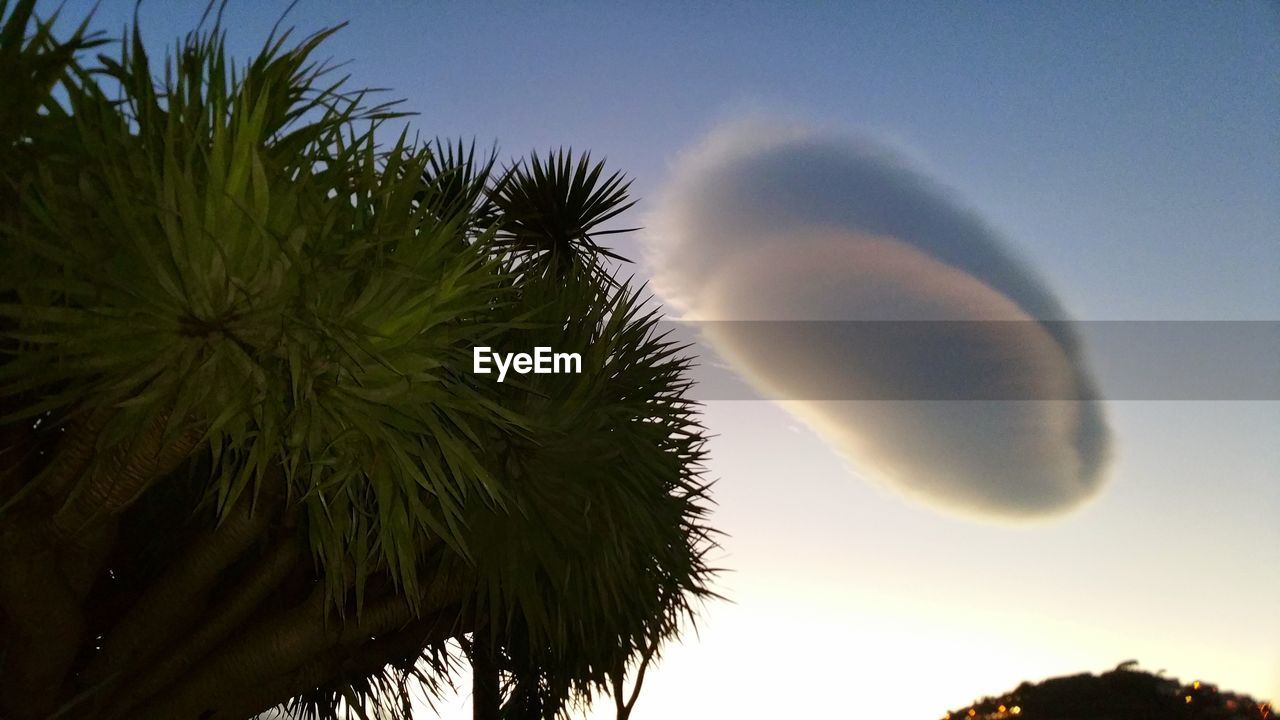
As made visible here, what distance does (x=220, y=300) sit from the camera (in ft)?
13.9

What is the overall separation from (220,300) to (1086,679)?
1435cm

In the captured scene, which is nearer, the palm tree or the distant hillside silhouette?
the palm tree

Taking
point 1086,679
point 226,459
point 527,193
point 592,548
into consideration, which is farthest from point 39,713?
point 1086,679

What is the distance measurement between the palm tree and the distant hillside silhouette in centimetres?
893

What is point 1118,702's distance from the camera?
13070 millimetres

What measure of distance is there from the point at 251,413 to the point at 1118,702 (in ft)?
43.1

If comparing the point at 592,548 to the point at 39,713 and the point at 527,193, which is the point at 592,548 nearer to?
the point at 39,713

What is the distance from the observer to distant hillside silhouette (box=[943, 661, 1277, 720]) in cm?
1220

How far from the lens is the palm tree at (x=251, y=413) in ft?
13.8

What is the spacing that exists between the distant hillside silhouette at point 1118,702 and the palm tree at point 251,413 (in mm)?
8926

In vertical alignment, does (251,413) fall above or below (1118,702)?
above

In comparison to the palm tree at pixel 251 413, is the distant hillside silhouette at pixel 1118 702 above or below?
below

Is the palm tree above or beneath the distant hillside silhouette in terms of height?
above

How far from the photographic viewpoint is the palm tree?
421cm
